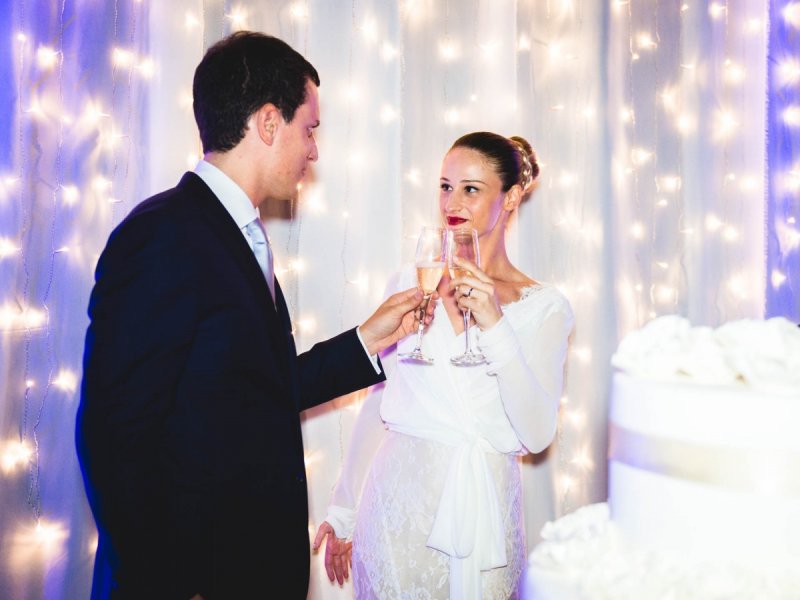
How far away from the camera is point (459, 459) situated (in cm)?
160

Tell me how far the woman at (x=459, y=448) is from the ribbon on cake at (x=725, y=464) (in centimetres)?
66

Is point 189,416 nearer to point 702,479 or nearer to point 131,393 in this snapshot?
point 131,393

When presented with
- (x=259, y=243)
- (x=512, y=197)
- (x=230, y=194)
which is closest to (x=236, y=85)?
(x=230, y=194)

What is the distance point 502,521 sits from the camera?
5.35 feet

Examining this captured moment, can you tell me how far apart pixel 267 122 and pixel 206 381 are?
2.19ft

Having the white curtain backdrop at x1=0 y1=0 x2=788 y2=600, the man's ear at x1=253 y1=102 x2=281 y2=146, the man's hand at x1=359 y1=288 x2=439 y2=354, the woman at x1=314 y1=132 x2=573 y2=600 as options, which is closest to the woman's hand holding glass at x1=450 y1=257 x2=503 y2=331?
the woman at x1=314 y1=132 x2=573 y2=600

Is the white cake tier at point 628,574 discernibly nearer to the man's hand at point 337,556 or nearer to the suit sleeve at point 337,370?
the suit sleeve at point 337,370

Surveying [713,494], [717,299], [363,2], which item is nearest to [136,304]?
[713,494]

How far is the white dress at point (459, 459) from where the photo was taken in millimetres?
1541

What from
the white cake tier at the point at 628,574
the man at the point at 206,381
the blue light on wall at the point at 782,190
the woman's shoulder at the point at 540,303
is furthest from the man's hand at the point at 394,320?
the blue light on wall at the point at 782,190

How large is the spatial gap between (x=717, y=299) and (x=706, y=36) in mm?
1254

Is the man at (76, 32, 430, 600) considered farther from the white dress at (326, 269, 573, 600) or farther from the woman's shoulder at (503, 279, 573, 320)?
the woman's shoulder at (503, 279, 573, 320)

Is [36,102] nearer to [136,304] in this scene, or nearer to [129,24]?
[129,24]

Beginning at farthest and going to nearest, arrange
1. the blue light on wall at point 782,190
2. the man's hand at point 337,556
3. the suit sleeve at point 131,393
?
the blue light on wall at point 782,190, the man's hand at point 337,556, the suit sleeve at point 131,393
